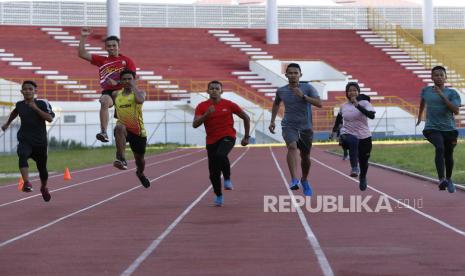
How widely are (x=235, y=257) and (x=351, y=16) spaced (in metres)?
61.8

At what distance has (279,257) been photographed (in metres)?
8.41

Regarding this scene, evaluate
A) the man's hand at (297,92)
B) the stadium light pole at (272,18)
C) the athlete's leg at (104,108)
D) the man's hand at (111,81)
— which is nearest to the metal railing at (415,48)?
the stadium light pole at (272,18)

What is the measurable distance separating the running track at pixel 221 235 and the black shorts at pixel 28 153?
65cm

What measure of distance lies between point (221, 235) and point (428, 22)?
56.7 metres

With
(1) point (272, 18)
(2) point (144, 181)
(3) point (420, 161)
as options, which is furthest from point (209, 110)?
(1) point (272, 18)

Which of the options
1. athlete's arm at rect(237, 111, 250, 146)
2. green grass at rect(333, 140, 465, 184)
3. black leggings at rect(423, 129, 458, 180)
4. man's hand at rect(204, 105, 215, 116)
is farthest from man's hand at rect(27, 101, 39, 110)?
green grass at rect(333, 140, 465, 184)

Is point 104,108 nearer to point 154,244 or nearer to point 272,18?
point 154,244

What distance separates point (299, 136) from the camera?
47.0ft

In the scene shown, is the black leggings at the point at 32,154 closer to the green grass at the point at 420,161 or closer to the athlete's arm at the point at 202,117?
the athlete's arm at the point at 202,117

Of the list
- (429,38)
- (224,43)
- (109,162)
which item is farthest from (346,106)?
(429,38)

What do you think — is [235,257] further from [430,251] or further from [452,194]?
[452,194]

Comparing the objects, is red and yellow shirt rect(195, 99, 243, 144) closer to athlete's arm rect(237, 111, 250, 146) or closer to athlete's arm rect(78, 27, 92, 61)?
athlete's arm rect(237, 111, 250, 146)

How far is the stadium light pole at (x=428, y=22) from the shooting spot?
212 feet

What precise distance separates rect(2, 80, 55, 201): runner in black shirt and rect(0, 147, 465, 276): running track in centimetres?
70
